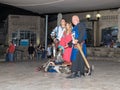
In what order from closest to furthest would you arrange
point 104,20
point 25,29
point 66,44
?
point 66,44 < point 104,20 < point 25,29

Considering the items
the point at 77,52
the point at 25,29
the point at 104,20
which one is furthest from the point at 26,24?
the point at 77,52

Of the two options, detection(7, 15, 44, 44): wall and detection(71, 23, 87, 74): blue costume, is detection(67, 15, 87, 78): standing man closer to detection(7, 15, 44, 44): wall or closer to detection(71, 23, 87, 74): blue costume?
detection(71, 23, 87, 74): blue costume

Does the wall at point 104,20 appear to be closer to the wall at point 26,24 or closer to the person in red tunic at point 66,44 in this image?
the wall at point 26,24

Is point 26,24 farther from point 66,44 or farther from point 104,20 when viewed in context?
point 66,44

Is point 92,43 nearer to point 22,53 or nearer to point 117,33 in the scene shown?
point 117,33

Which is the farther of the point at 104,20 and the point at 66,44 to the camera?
the point at 104,20

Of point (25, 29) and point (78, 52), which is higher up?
point (25, 29)

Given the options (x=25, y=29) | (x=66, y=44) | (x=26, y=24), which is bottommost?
(x=66, y=44)

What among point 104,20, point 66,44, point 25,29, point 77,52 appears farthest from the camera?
point 25,29

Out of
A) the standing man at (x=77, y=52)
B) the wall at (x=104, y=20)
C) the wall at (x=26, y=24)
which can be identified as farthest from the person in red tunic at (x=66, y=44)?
the wall at (x=26, y=24)

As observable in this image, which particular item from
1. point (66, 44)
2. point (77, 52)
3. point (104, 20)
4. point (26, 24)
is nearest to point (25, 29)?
point (26, 24)

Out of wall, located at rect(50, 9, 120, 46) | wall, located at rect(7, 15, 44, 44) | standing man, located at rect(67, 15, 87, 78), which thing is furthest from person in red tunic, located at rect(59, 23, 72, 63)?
wall, located at rect(7, 15, 44, 44)

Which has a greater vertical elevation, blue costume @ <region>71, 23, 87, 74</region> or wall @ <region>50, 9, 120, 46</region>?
wall @ <region>50, 9, 120, 46</region>

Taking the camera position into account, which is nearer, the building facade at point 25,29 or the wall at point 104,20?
the wall at point 104,20
